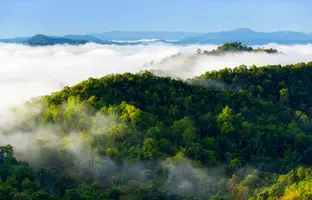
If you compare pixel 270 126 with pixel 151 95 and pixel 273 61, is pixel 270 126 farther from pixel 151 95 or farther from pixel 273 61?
pixel 273 61

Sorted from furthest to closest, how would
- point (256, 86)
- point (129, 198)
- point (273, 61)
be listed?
1. point (273, 61)
2. point (256, 86)
3. point (129, 198)

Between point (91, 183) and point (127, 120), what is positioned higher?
point (127, 120)

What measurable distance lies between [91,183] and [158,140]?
1200 cm

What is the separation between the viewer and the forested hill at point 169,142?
44.7 m

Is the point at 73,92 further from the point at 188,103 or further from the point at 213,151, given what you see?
the point at 213,151

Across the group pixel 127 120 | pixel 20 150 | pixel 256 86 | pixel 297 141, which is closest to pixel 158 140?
pixel 127 120

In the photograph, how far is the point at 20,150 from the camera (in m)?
55.3

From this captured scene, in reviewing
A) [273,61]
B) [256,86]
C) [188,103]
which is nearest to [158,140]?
[188,103]

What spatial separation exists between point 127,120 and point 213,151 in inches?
437

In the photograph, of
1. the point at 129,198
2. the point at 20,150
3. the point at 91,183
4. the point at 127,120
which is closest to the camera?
the point at 129,198

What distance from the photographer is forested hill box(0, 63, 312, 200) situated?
44719 mm

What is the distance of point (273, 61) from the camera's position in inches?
4990

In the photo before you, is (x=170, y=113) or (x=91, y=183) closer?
(x=91, y=183)

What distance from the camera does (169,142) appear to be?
190 ft
